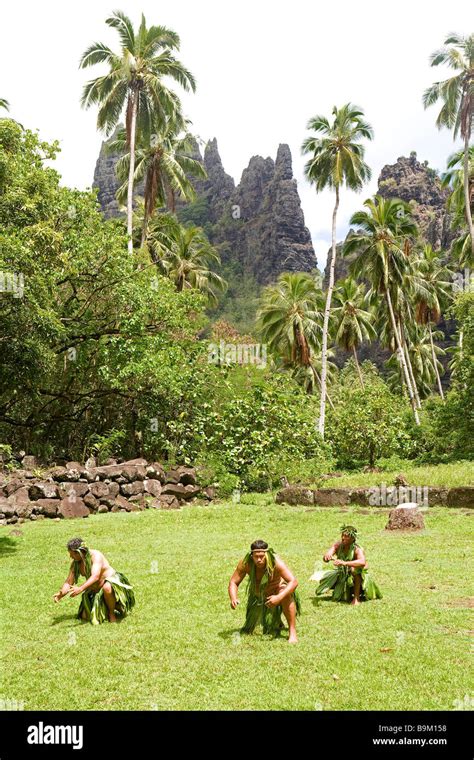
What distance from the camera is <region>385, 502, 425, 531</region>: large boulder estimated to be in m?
13.7

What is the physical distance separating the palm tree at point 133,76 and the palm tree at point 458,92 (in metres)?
12.0

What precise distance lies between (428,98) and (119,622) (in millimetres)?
30527

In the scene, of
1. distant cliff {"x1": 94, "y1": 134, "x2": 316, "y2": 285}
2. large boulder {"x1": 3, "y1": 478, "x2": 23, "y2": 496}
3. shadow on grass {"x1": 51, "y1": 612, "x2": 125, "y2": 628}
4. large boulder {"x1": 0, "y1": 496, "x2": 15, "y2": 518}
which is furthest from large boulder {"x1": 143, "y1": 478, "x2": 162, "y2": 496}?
distant cliff {"x1": 94, "y1": 134, "x2": 316, "y2": 285}

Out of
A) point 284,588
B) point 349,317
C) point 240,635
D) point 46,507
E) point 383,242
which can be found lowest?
point 46,507

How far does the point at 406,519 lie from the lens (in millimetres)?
13711

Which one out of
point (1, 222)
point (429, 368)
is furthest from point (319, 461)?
point (429, 368)

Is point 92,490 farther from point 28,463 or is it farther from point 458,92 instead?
point 458,92

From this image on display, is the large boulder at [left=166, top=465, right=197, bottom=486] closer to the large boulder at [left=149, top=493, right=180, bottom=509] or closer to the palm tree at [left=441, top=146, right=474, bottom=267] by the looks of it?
the large boulder at [left=149, top=493, right=180, bottom=509]

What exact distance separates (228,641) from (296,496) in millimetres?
11610

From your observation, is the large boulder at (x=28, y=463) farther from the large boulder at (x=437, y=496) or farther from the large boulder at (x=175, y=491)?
the large boulder at (x=437, y=496)

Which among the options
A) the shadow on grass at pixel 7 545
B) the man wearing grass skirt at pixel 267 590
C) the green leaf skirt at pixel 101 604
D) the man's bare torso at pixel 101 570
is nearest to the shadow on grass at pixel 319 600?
the man wearing grass skirt at pixel 267 590

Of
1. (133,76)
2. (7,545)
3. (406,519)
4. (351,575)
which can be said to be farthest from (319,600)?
(133,76)

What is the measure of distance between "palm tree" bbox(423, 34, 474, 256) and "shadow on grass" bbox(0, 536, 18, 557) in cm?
2519

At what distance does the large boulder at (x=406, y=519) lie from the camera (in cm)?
1367
